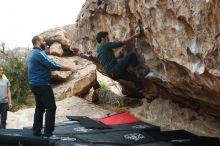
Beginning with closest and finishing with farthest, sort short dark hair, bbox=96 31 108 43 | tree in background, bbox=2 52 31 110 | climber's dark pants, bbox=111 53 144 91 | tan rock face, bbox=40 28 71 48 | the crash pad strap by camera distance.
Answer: climber's dark pants, bbox=111 53 144 91
the crash pad strap
short dark hair, bbox=96 31 108 43
tree in background, bbox=2 52 31 110
tan rock face, bbox=40 28 71 48

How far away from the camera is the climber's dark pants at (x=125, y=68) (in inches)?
382

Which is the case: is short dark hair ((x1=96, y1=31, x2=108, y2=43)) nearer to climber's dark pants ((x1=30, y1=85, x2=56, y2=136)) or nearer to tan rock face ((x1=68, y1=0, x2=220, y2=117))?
tan rock face ((x1=68, y1=0, x2=220, y2=117))

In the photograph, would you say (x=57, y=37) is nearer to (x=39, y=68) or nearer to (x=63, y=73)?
(x=63, y=73)

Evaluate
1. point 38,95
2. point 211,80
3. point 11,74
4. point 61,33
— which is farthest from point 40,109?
point 61,33

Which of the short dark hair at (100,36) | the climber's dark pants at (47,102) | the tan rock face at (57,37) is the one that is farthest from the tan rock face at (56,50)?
the climber's dark pants at (47,102)

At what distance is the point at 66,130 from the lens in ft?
32.3

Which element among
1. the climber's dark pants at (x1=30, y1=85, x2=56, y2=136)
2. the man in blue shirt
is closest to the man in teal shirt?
the man in blue shirt

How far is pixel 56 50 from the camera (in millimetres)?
20422

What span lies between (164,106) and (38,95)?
390 centimetres

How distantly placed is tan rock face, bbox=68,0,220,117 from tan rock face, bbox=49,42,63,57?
9500 mm

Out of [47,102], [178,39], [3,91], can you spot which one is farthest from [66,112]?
[178,39]

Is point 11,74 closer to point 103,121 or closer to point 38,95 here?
point 103,121

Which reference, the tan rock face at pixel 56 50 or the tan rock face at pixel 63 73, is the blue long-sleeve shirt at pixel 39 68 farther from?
the tan rock face at pixel 56 50

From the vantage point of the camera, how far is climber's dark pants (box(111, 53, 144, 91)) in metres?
9.71
